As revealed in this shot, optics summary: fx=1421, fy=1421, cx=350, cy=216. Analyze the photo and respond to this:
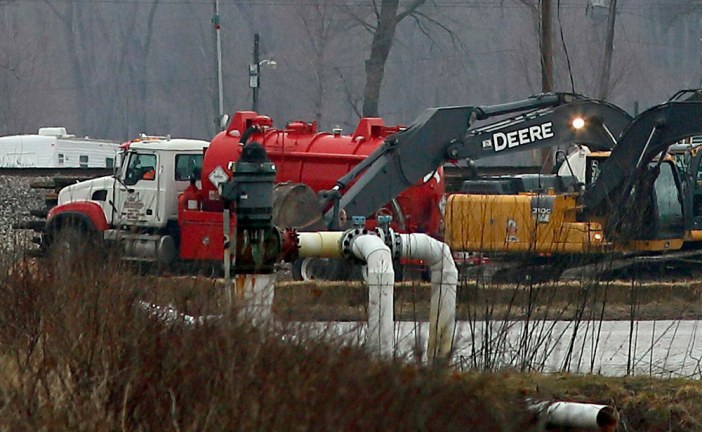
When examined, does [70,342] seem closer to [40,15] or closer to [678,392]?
[678,392]

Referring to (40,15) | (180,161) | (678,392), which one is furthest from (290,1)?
(678,392)

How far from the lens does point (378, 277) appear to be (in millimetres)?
10141

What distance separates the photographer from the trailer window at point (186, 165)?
2569 centimetres

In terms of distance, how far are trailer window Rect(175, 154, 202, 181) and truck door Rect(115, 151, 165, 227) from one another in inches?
15.6

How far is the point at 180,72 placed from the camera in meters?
87.8

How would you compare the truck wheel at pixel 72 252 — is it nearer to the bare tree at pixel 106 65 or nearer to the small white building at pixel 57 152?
the small white building at pixel 57 152

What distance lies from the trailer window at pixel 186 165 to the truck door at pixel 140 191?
397 mm

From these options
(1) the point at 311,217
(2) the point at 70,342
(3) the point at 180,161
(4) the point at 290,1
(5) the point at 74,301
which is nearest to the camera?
(2) the point at 70,342

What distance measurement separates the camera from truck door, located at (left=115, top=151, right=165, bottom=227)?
25297 mm

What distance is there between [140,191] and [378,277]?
1578 centimetres

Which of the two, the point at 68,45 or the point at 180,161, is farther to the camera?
the point at 68,45

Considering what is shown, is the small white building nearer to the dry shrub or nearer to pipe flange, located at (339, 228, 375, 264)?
pipe flange, located at (339, 228, 375, 264)

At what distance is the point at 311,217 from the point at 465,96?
213 ft

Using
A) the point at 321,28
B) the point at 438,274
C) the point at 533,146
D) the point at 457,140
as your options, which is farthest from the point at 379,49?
the point at 438,274
